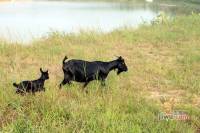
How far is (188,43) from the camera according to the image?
13.9m

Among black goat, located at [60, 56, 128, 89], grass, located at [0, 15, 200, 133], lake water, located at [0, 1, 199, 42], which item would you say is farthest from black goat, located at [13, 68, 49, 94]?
lake water, located at [0, 1, 199, 42]

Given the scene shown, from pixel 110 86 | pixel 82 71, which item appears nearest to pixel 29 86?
pixel 82 71

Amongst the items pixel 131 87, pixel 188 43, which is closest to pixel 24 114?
pixel 131 87

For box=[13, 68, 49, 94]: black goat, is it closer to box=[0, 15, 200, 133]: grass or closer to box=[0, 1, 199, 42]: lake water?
box=[0, 15, 200, 133]: grass

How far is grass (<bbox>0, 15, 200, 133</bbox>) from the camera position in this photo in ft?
19.7

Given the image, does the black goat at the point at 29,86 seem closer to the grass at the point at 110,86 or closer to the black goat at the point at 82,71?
the grass at the point at 110,86

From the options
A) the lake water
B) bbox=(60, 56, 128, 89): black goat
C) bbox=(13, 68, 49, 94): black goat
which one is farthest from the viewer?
the lake water

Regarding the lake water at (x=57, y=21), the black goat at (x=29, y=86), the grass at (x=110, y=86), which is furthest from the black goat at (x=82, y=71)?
the lake water at (x=57, y=21)

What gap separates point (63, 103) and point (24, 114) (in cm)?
70

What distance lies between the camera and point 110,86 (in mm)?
8195

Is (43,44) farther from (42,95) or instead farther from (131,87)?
(42,95)

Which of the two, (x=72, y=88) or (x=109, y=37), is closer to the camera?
(x=72, y=88)

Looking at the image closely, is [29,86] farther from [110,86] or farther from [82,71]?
[110,86]

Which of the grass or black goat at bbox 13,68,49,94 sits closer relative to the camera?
the grass
